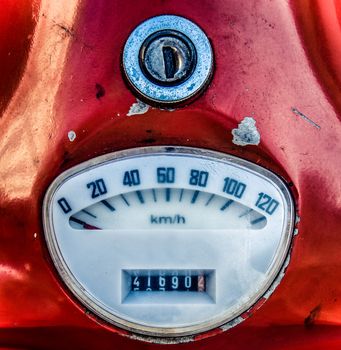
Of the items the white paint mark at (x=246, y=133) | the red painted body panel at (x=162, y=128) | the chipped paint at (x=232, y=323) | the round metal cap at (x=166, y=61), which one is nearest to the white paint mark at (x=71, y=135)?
the red painted body panel at (x=162, y=128)

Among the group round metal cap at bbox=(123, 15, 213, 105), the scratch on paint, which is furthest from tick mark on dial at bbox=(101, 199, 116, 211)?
the scratch on paint

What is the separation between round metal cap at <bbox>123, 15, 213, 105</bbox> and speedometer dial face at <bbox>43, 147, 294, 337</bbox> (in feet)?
0.26

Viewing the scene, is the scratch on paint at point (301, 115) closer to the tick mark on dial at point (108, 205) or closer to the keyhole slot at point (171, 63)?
the keyhole slot at point (171, 63)

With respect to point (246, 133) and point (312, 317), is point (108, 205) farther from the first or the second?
point (312, 317)

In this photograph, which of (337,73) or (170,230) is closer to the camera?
(170,230)

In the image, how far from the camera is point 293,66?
882mm

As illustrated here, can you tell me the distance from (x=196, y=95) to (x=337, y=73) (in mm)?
241

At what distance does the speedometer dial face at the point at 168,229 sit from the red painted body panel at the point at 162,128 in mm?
26

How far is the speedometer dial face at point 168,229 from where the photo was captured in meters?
0.83

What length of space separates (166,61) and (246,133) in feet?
0.49

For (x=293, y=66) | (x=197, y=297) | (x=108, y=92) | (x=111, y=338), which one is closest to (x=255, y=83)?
(x=293, y=66)

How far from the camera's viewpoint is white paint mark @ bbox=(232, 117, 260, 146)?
853 millimetres

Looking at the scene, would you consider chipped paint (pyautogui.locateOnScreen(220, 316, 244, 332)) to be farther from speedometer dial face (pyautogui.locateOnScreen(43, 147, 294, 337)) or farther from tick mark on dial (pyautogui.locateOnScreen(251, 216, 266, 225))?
tick mark on dial (pyautogui.locateOnScreen(251, 216, 266, 225))

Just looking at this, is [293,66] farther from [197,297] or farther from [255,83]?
[197,297]
